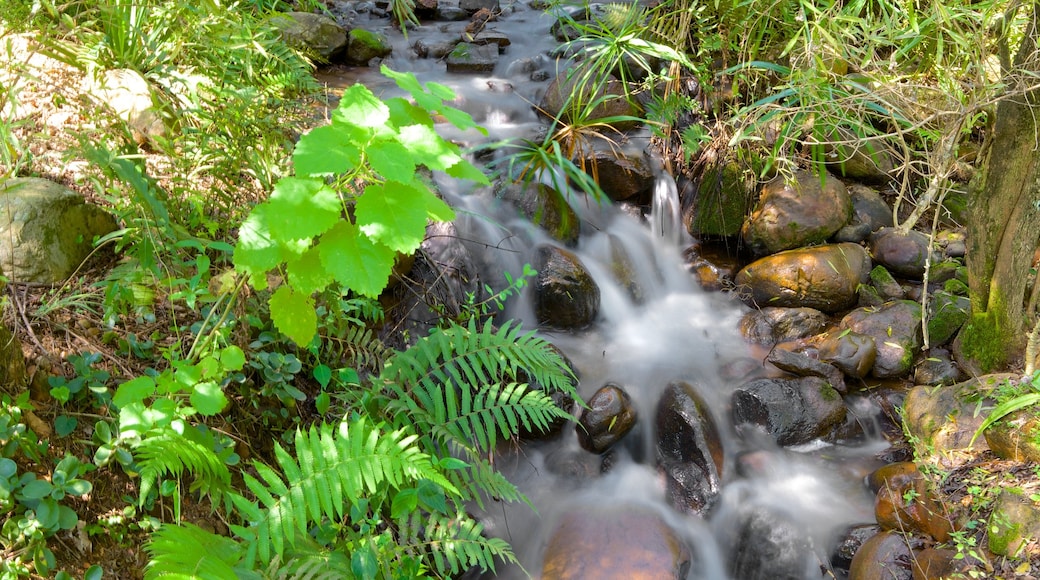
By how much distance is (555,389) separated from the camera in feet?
11.5

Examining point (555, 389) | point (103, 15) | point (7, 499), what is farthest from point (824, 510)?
point (103, 15)

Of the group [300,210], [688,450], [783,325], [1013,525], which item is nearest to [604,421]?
A: [688,450]

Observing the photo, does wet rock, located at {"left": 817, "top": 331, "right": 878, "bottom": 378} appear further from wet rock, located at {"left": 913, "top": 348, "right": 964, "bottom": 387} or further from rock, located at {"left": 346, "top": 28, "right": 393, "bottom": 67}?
rock, located at {"left": 346, "top": 28, "right": 393, "bottom": 67}

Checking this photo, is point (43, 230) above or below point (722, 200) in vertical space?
above

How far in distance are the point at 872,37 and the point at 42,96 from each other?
13.0ft

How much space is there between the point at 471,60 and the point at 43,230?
16.4 feet

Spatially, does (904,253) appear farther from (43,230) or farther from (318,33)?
Result: (318,33)

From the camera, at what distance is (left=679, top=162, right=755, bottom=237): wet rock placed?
4984 mm

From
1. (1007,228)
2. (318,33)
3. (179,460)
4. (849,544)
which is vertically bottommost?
(849,544)

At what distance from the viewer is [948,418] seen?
332 cm

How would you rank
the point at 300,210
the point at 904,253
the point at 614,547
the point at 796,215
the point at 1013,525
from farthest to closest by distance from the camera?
1. the point at 796,215
2. the point at 904,253
3. the point at 614,547
4. the point at 1013,525
5. the point at 300,210

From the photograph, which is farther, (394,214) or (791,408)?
(791,408)

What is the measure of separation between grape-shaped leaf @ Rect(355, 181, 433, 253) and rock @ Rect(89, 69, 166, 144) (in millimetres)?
2118

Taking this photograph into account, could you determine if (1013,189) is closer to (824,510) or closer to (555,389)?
(824,510)
